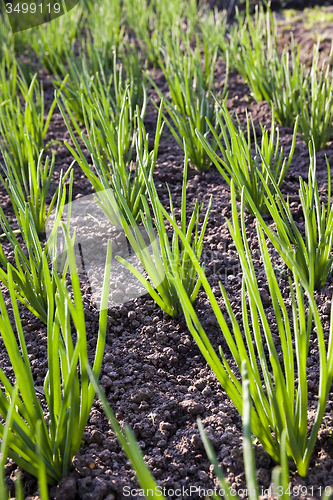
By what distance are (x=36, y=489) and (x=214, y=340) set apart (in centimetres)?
61

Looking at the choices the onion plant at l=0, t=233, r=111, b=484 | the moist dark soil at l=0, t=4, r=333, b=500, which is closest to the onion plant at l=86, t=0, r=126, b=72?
the moist dark soil at l=0, t=4, r=333, b=500

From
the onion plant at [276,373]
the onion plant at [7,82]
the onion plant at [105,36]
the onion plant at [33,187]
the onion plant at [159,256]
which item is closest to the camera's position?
the onion plant at [276,373]

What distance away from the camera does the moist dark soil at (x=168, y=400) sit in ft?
2.82

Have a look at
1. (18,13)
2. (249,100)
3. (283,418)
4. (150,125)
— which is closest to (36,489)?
(283,418)

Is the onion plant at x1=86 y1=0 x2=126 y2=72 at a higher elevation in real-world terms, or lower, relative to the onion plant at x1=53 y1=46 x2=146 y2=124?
higher

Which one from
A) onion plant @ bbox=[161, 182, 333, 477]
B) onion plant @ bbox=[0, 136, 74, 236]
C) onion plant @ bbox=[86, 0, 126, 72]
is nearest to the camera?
onion plant @ bbox=[161, 182, 333, 477]

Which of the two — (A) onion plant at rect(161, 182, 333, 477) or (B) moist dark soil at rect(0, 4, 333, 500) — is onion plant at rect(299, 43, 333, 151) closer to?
(B) moist dark soil at rect(0, 4, 333, 500)

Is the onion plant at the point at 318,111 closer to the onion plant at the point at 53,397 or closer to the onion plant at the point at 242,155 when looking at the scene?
the onion plant at the point at 242,155

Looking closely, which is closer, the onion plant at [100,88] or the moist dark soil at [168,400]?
the moist dark soil at [168,400]

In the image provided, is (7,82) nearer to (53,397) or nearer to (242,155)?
(242,155)

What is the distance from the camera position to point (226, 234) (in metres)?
1.58

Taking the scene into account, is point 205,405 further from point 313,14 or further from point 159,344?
point 313,14

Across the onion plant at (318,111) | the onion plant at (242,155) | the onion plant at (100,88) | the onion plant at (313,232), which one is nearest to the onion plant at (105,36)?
the onion plant at (100,88)

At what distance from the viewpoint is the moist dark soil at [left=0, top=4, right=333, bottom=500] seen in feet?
2.82
